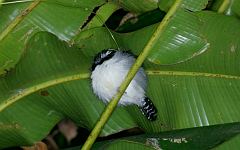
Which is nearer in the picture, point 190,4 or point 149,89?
point 190,4

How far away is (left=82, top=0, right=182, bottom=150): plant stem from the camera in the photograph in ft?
4.17

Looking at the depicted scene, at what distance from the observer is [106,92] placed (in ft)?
4.95

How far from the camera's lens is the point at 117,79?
4.91 ft

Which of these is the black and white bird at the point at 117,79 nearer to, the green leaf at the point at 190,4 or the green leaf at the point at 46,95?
the green leaf at the point at 46,95

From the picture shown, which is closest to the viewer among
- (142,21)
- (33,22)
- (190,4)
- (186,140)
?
(186,140)

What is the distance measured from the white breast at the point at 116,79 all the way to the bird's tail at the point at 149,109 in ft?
0.05

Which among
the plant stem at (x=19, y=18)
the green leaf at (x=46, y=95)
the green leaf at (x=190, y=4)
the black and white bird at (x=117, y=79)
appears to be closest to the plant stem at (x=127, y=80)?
the green leaf at (x=190, y=4)

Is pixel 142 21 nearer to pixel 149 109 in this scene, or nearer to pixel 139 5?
pixel 139 5

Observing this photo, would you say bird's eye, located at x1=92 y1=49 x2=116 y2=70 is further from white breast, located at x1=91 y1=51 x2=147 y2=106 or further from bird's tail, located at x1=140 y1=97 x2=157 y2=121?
bird's tail, located at x1=140 y1=97 x2=157 y2=121

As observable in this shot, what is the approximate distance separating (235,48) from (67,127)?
4.48ft

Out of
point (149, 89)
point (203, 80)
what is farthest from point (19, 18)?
point (203, 80)

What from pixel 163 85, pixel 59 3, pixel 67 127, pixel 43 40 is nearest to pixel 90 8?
pixel 59 3

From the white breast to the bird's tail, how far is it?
0.05 feet

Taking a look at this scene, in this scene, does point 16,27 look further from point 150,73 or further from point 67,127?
point 67,127
